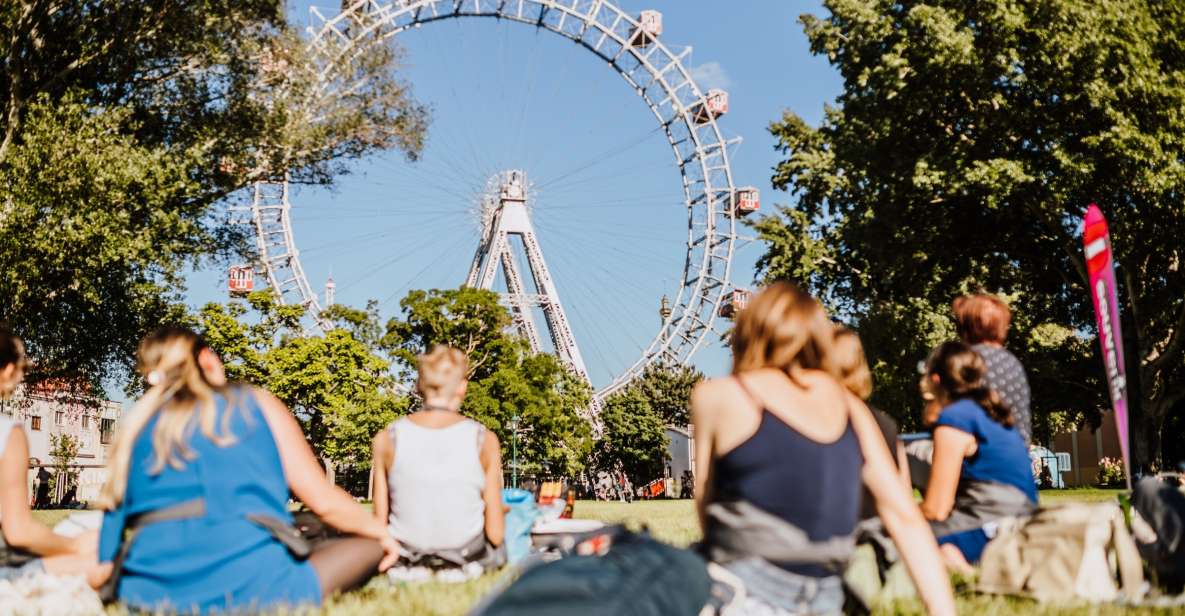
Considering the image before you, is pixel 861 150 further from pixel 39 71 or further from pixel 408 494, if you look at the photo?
pixel 408 494

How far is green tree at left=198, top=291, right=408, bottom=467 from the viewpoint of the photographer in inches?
1650

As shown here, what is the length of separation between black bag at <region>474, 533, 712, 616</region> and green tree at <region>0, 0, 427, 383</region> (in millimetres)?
15273

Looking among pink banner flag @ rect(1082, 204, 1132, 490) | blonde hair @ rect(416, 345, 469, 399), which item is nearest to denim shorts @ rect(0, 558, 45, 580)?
blonde hair @ rect(416, 345, 469, 399)

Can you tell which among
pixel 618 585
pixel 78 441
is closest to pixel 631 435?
pixel 78 441

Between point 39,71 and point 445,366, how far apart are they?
14.9 meters

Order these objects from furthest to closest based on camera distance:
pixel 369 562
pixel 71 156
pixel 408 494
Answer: pixel 71 156 → pixel 408 494 → pixel 369 562

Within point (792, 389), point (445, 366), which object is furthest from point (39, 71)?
point (792, 389)

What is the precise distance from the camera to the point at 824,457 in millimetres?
2881

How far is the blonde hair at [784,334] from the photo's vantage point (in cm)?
298

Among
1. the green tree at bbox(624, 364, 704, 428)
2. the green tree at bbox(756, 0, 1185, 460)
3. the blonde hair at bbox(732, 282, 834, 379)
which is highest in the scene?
the green tree at bbox(756, 0, 1185, 460)

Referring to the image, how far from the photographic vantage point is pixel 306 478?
370 cm

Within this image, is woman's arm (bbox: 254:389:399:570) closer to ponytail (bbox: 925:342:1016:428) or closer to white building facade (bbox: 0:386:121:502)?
ponytail (bbox: 925:342:1016:428)

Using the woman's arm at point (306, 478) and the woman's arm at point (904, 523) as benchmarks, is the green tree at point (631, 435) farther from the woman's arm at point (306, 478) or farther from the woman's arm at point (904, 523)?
the woman's arm at point (904, 523)

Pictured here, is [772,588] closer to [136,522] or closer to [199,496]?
[199,496]
